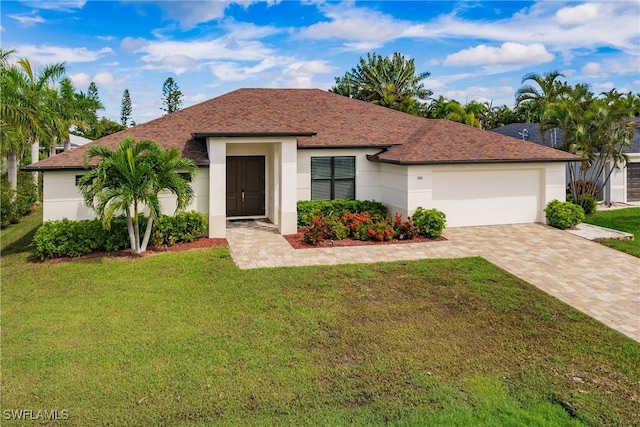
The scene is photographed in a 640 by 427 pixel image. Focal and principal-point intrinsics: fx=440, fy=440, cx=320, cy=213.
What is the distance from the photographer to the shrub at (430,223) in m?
14.0

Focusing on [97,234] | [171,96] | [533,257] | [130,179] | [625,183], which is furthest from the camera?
[171,96]

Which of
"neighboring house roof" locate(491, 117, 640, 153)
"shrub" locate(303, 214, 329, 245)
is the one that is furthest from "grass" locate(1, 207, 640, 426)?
"neighboring house roof" locate(491, 117, 640, 153)

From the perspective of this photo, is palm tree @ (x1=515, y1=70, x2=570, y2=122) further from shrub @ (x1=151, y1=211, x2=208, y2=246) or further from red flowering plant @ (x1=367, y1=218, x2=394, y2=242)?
shrub @ (x1=151, y1=211, x2=208, y2=246)

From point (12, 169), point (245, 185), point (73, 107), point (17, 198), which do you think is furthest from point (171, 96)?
point (245, 185)

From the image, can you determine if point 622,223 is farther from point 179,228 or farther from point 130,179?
point 130,179

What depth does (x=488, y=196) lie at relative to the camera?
16.0 m

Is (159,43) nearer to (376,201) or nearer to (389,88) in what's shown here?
(376,201)

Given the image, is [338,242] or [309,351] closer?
[309,351]

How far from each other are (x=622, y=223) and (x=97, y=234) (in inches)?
726

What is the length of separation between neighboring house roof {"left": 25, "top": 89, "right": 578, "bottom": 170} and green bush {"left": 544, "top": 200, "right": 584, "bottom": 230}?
170 centimetres

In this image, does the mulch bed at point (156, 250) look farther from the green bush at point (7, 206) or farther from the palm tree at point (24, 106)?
the green bush at point (7, 206)

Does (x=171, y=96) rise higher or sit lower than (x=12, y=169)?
higher

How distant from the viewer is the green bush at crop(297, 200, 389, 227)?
1552cm

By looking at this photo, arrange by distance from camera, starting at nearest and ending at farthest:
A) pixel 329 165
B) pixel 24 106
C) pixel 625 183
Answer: pixel 329 165 → pixel 24 106 → pixel 625 183
